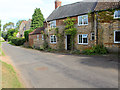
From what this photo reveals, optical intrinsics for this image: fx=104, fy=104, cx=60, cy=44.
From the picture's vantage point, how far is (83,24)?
16156 mm

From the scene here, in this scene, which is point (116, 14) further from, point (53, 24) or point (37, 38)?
point (37, 38)

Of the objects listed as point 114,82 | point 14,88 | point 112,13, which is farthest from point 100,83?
point 112,13

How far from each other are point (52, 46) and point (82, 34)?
680 centimetres

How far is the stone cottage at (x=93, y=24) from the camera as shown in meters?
13.4

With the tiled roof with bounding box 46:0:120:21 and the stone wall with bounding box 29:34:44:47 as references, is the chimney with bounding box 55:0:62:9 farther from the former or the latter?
the stone wall with bounding box 29:34:44:47

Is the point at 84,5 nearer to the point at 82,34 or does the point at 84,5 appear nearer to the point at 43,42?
the point at 82,34

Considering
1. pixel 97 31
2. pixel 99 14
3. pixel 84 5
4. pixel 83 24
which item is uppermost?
Result: pixel 84 5

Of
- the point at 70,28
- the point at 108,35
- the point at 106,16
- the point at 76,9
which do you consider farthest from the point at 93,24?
the point at 76,9

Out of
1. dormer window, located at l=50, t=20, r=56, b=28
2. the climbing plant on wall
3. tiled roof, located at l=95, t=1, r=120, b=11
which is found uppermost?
tiled roof, located at l=95, t=1, r=120, b=11

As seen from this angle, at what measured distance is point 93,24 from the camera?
49.2ft

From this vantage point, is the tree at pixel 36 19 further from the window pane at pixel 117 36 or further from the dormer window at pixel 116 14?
the window pane at pixel 117 36

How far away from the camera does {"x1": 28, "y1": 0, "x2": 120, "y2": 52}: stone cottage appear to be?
13359 millimetres

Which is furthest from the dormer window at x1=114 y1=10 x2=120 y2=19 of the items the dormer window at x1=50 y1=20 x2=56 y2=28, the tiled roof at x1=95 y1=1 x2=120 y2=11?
the dormer window at x1=50 y1=20 x2=56 y2=28

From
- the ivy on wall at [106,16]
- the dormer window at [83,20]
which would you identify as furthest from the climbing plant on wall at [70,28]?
the ivy on wall at [106,16]
